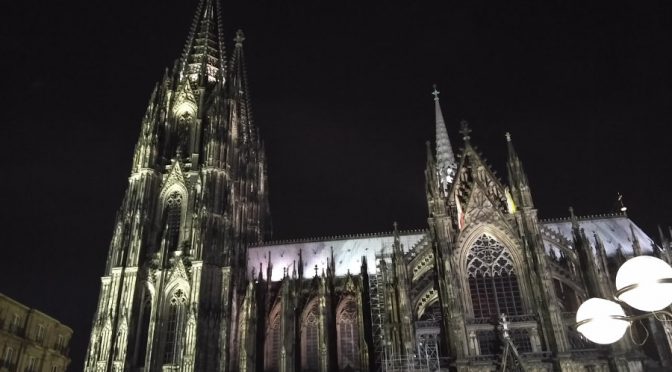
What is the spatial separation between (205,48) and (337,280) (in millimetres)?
23440

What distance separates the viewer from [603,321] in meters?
6.74

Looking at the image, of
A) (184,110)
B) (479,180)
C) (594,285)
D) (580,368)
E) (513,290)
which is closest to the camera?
(580,368)

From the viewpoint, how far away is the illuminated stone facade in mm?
35781

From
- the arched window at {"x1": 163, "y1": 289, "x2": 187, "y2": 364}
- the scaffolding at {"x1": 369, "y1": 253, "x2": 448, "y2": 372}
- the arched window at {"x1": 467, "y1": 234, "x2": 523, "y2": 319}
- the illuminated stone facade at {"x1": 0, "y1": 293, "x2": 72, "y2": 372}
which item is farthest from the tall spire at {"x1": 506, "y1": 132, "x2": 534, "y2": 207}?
the illuminated stone facade at {"x1": 0, "y1": 293, "x2": 72, "y2": 372}

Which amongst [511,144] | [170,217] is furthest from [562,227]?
[170,217]

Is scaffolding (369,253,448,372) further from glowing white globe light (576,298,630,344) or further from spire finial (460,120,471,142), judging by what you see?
glowing white globe light (576,298,630,344)

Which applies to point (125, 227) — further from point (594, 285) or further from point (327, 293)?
point (594, 285)

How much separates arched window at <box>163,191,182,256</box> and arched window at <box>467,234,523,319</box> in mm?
19254

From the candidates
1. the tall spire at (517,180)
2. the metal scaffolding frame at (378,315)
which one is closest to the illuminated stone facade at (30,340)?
the metal scaffolding frame at (378,315)

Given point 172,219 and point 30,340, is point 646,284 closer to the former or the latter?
point 172,219

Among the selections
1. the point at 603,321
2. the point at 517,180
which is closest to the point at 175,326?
the point at 517,180

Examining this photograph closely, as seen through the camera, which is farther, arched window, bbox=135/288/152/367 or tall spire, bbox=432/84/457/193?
tall spire, bbox=432/84/457/193

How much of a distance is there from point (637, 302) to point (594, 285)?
928 inches

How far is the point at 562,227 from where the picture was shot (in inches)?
1437
